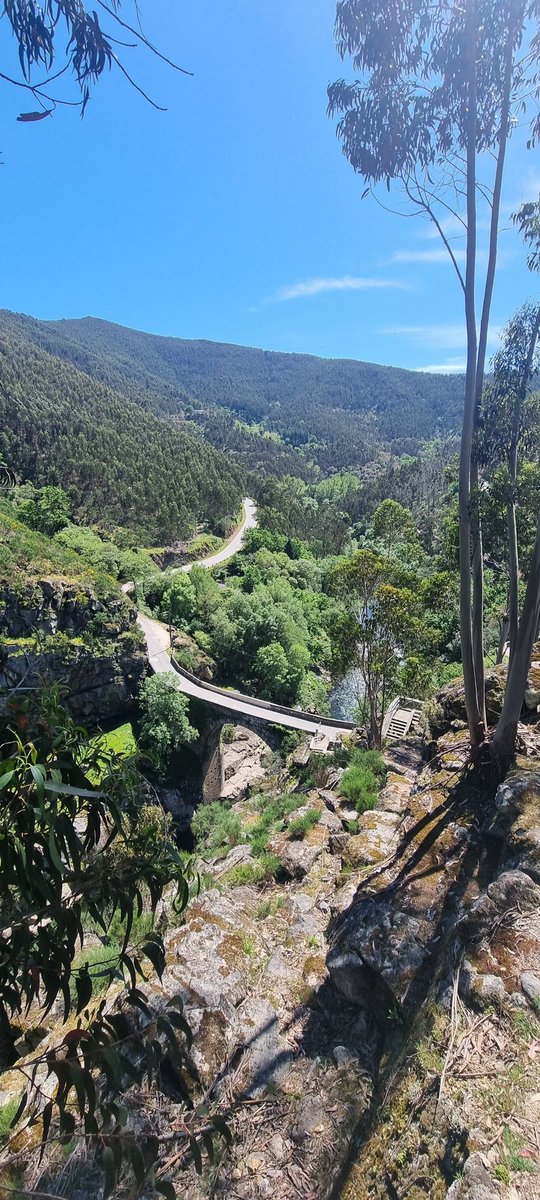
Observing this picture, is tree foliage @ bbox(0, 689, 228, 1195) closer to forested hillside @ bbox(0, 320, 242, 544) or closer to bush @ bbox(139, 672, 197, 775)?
bush @ bbox(139, 672, 197, 775)

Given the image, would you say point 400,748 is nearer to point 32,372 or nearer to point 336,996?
point 336,996

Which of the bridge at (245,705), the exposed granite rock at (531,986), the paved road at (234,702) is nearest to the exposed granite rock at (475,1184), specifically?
the exposed granite rock at (531,986)

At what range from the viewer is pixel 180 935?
5242 mm

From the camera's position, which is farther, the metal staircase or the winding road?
the winding road

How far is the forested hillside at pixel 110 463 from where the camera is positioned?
54.2 metres

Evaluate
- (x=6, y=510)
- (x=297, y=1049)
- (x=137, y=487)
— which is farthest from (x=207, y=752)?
(x=137, y=487)

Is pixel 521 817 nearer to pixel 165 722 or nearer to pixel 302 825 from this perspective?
pixel 302 825

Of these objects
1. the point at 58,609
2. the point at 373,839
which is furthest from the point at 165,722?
the point at 373,839

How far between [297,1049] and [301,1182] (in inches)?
36.1

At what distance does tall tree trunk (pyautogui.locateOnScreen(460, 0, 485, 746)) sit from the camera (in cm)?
514

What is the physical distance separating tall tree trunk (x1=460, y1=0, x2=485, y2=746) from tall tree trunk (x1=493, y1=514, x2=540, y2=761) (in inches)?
13.2

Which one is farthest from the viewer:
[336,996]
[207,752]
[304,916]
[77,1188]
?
[207,752]

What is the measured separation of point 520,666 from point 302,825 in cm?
439

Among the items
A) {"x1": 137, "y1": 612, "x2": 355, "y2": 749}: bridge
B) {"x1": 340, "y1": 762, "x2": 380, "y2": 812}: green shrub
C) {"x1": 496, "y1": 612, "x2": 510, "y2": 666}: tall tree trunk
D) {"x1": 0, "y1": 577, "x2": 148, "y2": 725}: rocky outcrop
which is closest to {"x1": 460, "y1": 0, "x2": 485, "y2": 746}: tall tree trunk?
{"x1": 340, "y1": 762, "x2": 380, "y2": 812}: green shrub
